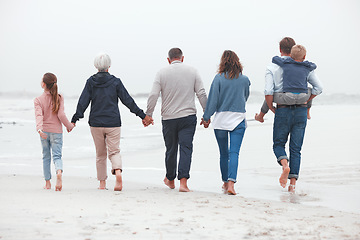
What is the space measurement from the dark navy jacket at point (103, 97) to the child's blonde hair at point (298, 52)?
7.13 ft

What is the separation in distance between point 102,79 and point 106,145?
0.87 meters

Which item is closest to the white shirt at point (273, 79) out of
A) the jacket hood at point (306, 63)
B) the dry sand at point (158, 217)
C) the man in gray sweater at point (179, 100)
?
the jacket hood at point (306, 63)

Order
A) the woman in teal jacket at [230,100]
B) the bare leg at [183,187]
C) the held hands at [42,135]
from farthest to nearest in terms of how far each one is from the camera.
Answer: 1. the woman in teal jacket at [230,100]
2. the bare leg at [183,187]
3. the held hands at [42,135]

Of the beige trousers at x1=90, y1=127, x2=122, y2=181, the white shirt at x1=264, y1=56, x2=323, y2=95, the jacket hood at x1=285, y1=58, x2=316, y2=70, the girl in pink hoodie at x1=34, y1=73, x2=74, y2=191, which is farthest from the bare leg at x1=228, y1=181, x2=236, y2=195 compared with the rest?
the girl in pink hoodie at x1=34, y1=73, x2=74, y2=191

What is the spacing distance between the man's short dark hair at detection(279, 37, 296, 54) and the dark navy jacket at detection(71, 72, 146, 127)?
212cm

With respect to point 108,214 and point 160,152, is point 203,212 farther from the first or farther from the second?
point 160,152

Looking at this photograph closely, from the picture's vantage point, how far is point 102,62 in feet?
20.7

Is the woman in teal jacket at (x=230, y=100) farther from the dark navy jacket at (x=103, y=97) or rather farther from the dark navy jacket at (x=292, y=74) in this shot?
the dark navy jacket at (x=103, y=97)

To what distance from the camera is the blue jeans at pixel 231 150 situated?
6.33m

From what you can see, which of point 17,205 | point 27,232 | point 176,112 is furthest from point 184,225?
point 176,112

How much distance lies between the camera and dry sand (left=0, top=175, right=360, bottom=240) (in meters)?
4.07

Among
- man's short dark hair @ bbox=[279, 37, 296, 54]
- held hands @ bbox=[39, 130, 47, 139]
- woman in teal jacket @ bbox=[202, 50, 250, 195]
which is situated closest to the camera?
held hands @ bbox=[39, 130, 47, 139]

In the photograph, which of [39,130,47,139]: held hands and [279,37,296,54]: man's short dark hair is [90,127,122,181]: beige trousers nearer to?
[39,130,47,139]: held hands

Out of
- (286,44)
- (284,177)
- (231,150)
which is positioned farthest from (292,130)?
(286,44)
